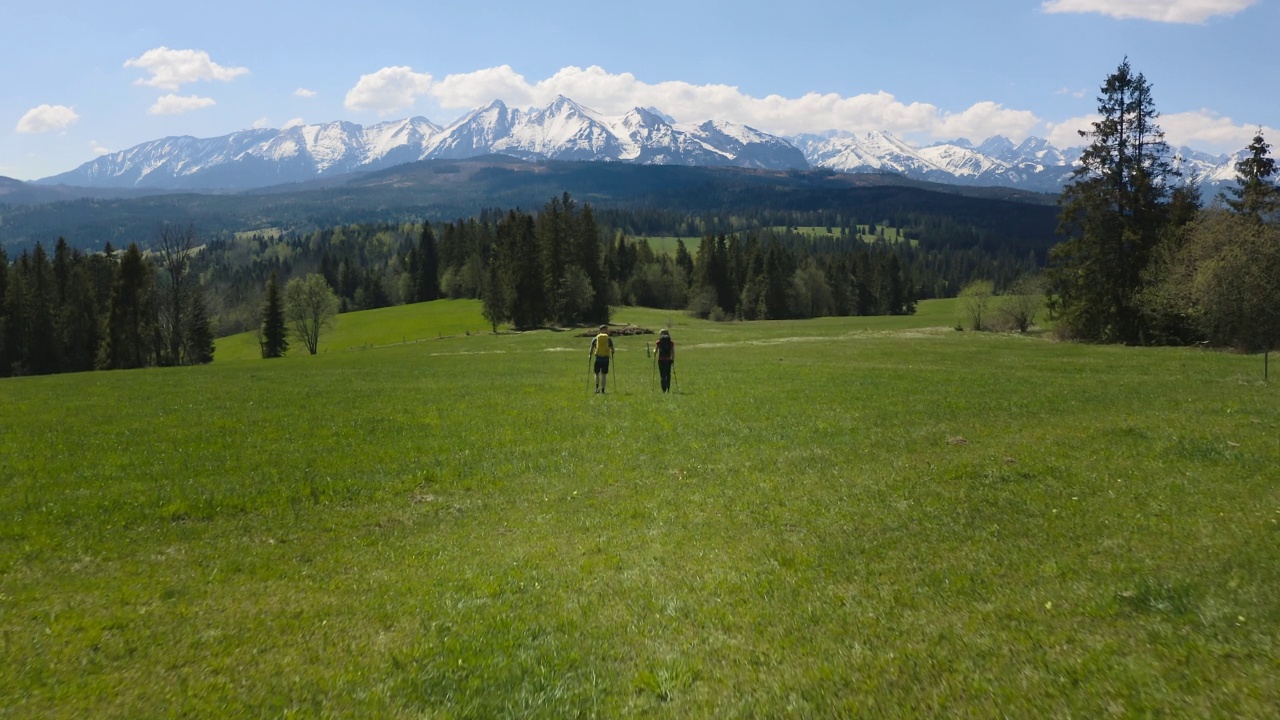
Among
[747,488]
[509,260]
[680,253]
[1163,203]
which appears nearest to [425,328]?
[509,260]

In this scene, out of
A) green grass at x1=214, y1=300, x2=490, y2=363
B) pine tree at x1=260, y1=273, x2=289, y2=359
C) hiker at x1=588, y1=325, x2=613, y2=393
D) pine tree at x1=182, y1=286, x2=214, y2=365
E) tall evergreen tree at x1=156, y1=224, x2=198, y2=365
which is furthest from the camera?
green grass at x1=214, y1=300, x2=490, y2=363

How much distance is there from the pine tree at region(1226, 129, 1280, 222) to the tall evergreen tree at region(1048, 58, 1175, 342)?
4.54 m

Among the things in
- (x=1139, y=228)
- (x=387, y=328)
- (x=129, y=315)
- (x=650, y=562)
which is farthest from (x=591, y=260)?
(x=650, y=562)

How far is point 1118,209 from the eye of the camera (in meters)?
54.8

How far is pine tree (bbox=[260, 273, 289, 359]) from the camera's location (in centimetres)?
8931

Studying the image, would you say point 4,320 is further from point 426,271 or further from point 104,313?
point 426,271

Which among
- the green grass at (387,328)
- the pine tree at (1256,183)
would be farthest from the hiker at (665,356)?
the green grass at (387,328)

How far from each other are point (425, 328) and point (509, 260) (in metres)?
27.1

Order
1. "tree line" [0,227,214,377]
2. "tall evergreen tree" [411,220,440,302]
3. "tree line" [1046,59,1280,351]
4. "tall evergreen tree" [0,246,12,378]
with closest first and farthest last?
"tree line" [1046,59,1280,351] < "tree line" [0,227,214,377] < "tall evergreen tree" [0,246,12,378] < "tall evergreen tree" [411,220,440,302]

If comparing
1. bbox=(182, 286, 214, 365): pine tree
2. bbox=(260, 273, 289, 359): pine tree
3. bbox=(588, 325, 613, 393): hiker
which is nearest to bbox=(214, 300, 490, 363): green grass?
bbox=(260, 273, 289, 359): pine tree

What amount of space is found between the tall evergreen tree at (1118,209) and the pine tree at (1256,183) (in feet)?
14.9

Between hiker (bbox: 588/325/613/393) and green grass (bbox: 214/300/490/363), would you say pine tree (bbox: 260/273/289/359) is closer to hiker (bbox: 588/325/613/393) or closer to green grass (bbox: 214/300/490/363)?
green grass (bbox: 214/300/490/363)

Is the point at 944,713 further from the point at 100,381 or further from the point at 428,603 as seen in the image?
the point at 100,381

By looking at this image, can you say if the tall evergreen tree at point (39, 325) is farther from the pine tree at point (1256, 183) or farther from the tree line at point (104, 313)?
the pine tree at point (1256, 183)
